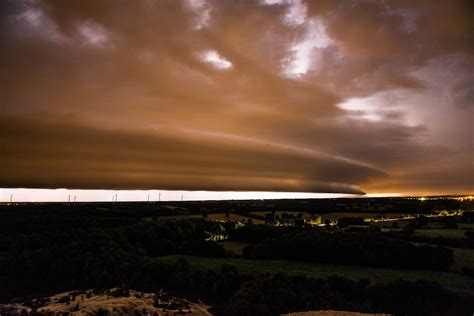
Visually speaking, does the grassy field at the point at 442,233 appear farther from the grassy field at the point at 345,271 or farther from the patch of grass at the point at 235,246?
the patch of grass at the point at 235,246

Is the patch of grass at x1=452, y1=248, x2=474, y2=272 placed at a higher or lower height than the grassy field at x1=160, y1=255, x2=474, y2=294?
higher

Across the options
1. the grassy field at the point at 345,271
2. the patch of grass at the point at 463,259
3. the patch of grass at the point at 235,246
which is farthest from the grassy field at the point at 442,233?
the patch of grass at the point at 235,246

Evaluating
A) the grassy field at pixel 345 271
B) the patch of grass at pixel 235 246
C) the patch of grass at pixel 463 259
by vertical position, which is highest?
the patch of grass at pixel 463 259

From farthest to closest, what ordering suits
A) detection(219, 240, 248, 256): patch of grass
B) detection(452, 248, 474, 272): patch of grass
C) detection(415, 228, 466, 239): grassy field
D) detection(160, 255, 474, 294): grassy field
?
detection(415, 228, 466, 239): grassy field
detection(219, 240, 248, 256): patch of grass
detection(452, 248, 474, 272): patch of grass
detection(160, 255, 474, 294): grassy field

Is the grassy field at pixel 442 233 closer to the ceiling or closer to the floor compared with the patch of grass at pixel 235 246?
closer to the ceiling

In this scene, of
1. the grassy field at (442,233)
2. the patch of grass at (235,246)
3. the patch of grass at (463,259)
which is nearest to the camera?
the patch of grass at (463,259)

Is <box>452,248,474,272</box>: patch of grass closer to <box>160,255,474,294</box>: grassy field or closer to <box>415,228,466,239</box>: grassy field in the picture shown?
<box>160,255,474,294</box>: grassy field

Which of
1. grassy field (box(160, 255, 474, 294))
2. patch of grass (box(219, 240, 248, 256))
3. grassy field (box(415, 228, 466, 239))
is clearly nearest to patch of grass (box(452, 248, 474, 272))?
grassy field (box(160, 255, 474, 294))

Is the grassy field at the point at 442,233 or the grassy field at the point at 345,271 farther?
the grassy field at the point at 442,233

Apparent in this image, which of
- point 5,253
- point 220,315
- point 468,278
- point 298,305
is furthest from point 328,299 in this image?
point 5,253

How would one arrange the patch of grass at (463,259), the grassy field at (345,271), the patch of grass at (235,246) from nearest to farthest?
the grassy field at (345,271)
the patch of grass at (463,259)
the patch of grass at (235,246)
